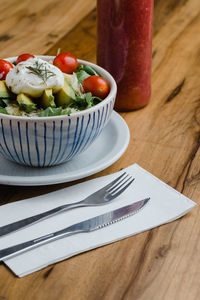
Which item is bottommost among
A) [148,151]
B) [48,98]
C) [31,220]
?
[148,151]

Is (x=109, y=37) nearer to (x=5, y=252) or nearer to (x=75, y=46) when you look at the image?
(x=75, y=46)

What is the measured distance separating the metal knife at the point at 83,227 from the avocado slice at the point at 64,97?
0.26 metres

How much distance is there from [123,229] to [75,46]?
97cm

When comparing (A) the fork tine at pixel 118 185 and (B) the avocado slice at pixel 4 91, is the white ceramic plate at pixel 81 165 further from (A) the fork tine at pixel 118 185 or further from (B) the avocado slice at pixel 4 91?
(B) the avocado slice at pixel 4 91

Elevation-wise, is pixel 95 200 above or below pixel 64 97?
below

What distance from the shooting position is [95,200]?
0.95 m

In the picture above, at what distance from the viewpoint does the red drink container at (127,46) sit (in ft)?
4.10

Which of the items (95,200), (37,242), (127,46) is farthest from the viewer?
(127,46)

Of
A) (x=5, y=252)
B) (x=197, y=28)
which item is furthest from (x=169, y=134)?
(x=197, y=28)

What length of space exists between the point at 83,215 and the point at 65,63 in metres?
0.41

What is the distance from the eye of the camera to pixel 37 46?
5.49ft

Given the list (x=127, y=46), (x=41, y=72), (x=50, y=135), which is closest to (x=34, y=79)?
(x=41, y=72)

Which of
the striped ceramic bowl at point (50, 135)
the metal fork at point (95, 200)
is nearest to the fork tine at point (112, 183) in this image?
the metal fork at point (95, 200)

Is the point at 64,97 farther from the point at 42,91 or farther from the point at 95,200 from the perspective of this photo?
the point at 95,200
